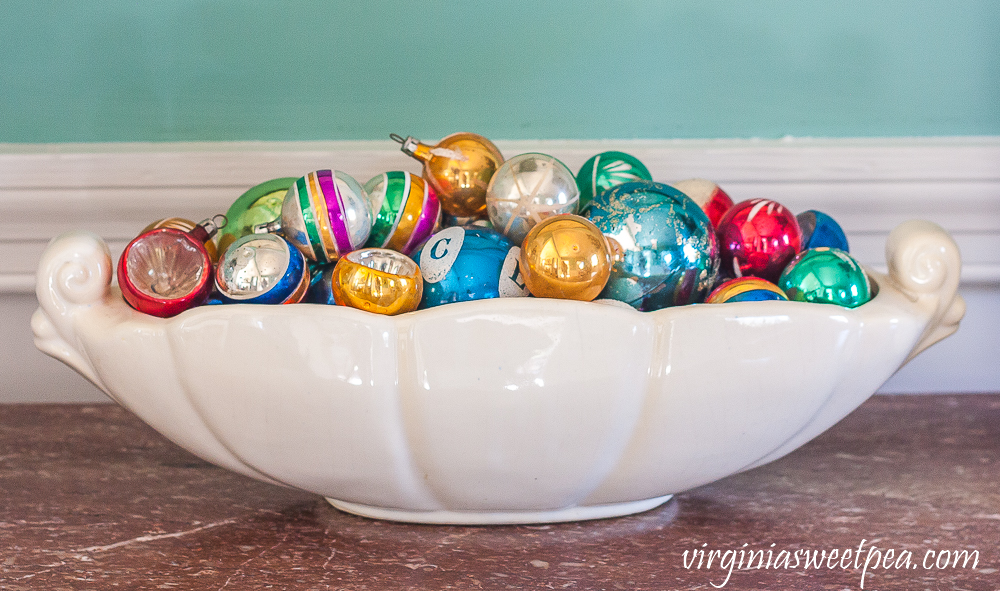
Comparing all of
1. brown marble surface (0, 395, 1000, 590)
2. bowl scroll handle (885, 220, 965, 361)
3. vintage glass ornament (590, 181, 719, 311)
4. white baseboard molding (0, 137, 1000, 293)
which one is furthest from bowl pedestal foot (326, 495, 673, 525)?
white baseboard molding (0, 137, 1000, 293)

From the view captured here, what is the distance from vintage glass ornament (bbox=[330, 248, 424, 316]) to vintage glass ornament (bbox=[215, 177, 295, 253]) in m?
0.13

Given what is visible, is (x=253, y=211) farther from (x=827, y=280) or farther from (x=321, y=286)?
(x=827, y=280)

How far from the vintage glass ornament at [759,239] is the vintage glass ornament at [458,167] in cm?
23

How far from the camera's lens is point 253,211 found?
71cm

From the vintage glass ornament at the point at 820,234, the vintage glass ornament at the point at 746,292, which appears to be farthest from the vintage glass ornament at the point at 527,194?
the vintage glass ornament at the point at 820,234

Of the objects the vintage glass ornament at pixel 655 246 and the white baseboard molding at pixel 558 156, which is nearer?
the vintage glass ornament at pixel 655 246

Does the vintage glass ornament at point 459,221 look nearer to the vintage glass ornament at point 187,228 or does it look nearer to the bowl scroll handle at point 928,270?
the vintage glass ornament at point 187,228

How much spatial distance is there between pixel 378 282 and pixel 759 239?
35cm

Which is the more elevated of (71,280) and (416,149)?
(416,149)

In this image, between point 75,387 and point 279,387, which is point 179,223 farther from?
point 75,387

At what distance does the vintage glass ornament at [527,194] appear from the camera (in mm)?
671

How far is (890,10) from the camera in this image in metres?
1.00

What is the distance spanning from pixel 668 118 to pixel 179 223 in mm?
609

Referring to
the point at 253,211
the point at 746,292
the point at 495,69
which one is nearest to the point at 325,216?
the point at 253,211
